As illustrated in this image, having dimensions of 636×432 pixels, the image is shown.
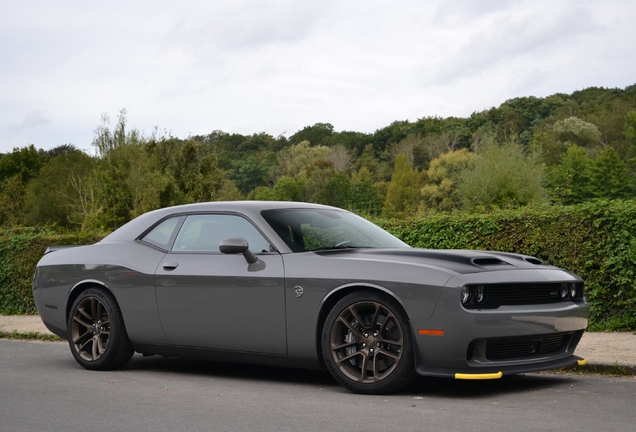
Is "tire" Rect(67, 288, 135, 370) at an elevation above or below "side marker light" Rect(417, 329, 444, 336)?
below

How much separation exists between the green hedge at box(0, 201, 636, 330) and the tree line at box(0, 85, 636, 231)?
0.59 meters

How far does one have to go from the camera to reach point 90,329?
8430mm

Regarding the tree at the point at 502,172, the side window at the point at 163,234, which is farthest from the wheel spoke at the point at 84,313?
the tree at the point at 502,172

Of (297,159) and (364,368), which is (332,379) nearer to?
(364,368)

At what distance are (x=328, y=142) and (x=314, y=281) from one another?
15029 cm

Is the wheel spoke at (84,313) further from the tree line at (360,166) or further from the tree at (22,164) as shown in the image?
the tree at (22,164)

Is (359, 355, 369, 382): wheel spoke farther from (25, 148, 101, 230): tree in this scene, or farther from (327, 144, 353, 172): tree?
(327, 144, 353, 172): tree

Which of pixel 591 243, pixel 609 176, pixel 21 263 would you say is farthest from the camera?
pixel 609 176

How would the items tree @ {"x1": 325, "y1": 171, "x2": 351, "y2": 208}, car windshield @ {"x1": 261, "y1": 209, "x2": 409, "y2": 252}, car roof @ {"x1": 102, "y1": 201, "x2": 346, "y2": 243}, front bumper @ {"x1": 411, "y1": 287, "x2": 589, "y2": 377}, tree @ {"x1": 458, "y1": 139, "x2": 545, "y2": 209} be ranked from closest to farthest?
front bumper @ {"x1": 411, "y1": 287, "x2": 589, "y2": 377} < car windshield @ {"x1": 261, "y1": 209, "x2": 409, "y2": 252} < car roof @ {"x1": 102, "y1": 201, "x2": 346, "y2": 243} < tree @ {"x1": 458, "y1": 139, "x2": 545, "y2": 209} < tree @ {"x1": 325, "y1": 171, "x2": 351, "y2": 208}

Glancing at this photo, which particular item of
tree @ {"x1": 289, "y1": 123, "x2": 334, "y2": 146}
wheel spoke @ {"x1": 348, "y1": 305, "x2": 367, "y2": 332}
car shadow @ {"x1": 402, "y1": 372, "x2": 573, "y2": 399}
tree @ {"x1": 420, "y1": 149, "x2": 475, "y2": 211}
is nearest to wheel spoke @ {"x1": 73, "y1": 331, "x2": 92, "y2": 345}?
wheel spoke @ {"x1": 348, "y1": 305, "x2": 367, "y2": 332}

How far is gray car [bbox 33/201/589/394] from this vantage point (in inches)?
246

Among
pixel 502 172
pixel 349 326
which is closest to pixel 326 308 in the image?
pixel 349 326

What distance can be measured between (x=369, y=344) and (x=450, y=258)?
35.6 inches

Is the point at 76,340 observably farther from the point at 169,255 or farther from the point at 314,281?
the point at 314,281
